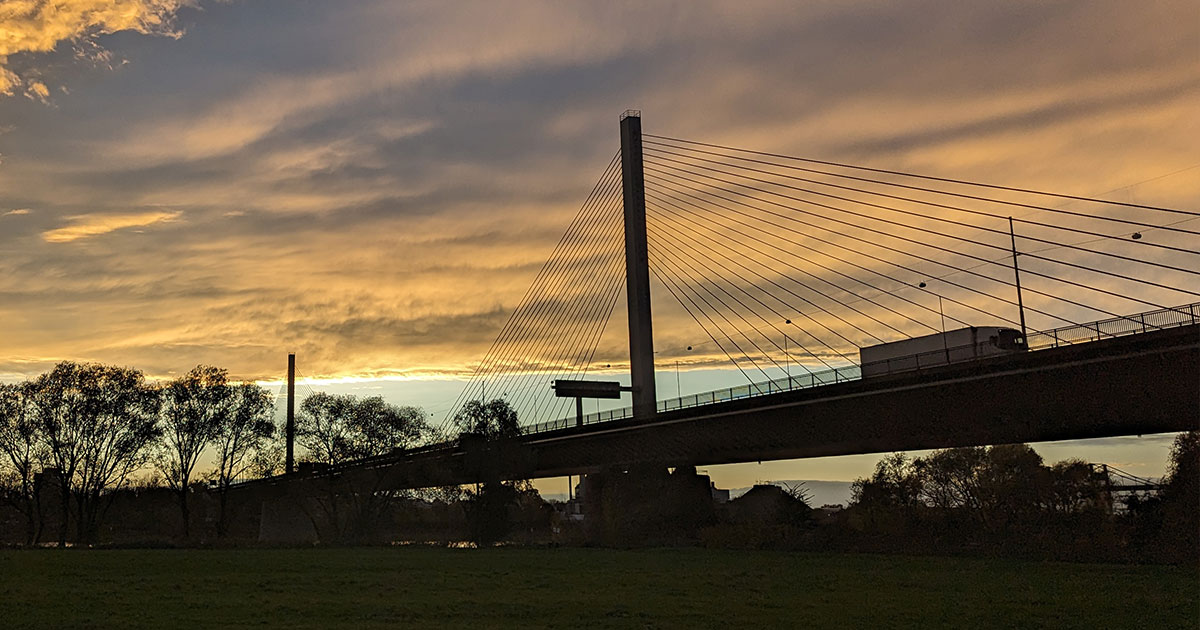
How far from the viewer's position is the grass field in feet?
75.3

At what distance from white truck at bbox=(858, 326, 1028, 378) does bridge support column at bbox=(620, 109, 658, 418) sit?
58.0 ft

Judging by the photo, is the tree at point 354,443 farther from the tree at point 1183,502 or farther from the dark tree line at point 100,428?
the tree at point 1183,502

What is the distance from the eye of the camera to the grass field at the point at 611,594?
2294 cm

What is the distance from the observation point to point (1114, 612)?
2352 centimetres

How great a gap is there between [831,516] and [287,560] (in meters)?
36.5

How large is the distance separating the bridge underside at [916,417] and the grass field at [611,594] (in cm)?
1489

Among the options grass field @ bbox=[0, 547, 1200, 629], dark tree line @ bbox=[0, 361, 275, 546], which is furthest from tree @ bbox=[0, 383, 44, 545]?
grass field @ bbox=[0, 547, 1200, 629]

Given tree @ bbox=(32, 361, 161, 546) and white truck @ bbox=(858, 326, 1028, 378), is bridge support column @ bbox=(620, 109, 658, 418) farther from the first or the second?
tree @ bbox=(32, 361, 161, 546)

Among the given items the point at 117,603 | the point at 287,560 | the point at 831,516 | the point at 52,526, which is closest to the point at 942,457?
the point at 831,516

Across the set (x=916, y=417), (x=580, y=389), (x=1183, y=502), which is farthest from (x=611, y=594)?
(x=580, y=389)

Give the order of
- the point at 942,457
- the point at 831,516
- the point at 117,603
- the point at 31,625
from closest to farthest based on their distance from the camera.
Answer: the point at 31,625 < the point at 117,603 < the point at 831,516 < the point at 942,457

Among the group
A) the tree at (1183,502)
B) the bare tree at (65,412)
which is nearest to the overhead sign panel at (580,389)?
the bare tree at (65,412)

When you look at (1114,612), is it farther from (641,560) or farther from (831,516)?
(831,516)

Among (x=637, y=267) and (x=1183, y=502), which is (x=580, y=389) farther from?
(x=1183, y=502)
